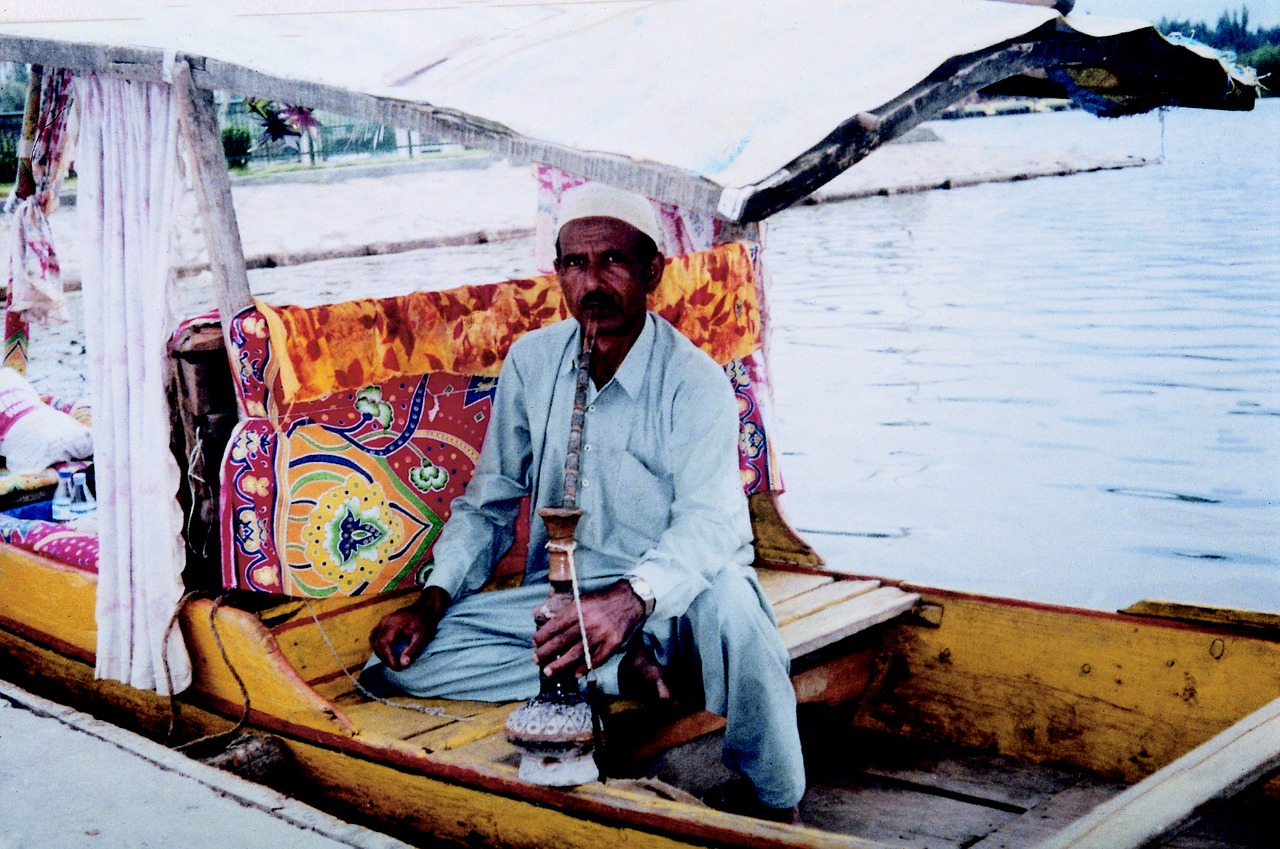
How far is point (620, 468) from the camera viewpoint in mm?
3277

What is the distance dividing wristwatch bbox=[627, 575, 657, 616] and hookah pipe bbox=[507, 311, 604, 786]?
6.0 inches

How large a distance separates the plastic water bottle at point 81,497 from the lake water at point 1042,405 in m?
3.73

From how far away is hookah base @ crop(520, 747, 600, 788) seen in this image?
2766mm

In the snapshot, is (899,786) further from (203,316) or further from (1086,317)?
(1086,317)

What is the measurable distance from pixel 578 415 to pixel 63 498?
256cm

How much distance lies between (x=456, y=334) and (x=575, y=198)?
2.22 feet

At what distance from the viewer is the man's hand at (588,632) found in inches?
110

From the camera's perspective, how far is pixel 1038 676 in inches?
142

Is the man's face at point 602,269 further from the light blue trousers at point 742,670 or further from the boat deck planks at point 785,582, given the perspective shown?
the boat deck planks at point 785,582

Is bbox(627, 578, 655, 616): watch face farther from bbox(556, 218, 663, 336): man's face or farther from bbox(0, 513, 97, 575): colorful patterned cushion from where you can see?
bbox(0, 513, 97, 575): colorful patterned cushion

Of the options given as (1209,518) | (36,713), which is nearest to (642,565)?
(36,713)

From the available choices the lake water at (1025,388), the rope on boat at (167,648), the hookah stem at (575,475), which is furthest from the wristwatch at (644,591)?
the lake water at (1025,388)

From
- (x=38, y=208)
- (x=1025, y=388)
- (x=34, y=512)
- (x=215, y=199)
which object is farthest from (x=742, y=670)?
(x=1025, y=388)

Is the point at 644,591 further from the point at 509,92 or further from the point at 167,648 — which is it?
the point at 167,648
